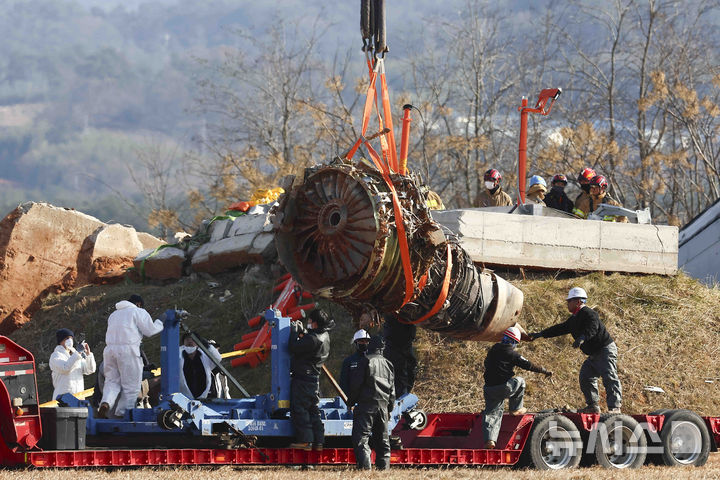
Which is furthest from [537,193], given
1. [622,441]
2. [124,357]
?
[124,357]

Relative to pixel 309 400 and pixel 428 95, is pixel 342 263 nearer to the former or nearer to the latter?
pixel 309 400

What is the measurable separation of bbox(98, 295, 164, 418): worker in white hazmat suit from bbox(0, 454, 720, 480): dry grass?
5.02 ft

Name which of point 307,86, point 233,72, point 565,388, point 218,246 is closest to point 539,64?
point 307,86

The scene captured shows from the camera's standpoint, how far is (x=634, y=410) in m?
16.6

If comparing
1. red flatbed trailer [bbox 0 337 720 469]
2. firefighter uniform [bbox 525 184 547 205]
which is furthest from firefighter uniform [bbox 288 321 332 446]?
firefighter uniform [bbox 525 184 547 205]

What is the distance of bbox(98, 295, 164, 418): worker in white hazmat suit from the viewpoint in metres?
12.7

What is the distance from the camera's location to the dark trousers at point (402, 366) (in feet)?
47.2

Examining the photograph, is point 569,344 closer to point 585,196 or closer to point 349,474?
point 585,196

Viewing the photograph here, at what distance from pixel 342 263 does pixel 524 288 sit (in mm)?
7016

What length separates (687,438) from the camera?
13.7 metres

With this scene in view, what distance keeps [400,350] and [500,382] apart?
185 centimetres

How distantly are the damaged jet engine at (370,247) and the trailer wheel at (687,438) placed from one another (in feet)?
10.3

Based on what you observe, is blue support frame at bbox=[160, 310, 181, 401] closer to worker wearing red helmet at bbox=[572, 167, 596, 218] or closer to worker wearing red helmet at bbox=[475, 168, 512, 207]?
worker wearing red helmet at bbox=[475, 168, 512, 207]

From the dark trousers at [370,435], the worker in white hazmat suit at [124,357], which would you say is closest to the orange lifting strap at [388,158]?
the dark trousers at [370,435]
